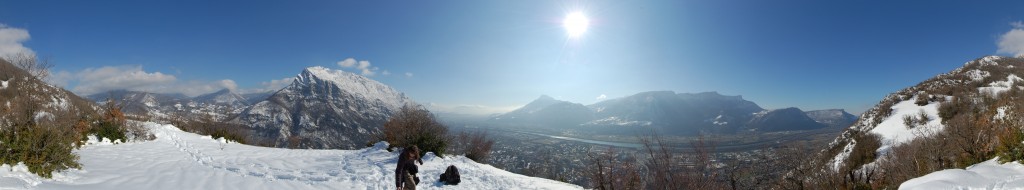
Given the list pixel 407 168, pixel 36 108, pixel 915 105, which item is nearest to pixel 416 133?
pixel 407 168

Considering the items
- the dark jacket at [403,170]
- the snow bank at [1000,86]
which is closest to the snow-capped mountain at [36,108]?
the dark jacket at [403,170]

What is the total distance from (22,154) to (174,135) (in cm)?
1736

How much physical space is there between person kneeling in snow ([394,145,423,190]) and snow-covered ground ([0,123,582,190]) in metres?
2.45

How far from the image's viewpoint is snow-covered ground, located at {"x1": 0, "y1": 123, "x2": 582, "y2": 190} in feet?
29.1

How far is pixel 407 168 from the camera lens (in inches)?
378

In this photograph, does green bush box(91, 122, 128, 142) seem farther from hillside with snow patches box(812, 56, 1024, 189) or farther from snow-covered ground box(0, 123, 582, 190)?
hillside with snow patches box(812, 56, 1024, 189)

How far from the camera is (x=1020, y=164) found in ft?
20.8

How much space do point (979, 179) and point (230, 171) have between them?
17.1m

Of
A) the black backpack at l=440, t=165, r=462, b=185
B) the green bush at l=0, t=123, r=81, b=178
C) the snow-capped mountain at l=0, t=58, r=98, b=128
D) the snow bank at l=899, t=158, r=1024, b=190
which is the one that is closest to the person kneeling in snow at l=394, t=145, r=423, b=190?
the black backpack at l=440, t=165, r=462, b=185

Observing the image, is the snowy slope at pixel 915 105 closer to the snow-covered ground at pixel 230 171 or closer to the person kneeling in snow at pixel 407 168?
the snow-covered ground at pixel 230 171

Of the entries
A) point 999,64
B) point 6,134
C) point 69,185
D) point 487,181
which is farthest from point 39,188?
point 999,64

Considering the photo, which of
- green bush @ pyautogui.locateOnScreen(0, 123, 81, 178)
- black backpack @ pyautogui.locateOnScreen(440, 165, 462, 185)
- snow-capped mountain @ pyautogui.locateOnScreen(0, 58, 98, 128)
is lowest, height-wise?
black backpack @ pyautogui.locateOnScreen(440, 165, 462, 185)

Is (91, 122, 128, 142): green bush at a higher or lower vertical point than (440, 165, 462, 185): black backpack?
higher

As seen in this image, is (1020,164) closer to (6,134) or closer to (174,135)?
(6,134)
